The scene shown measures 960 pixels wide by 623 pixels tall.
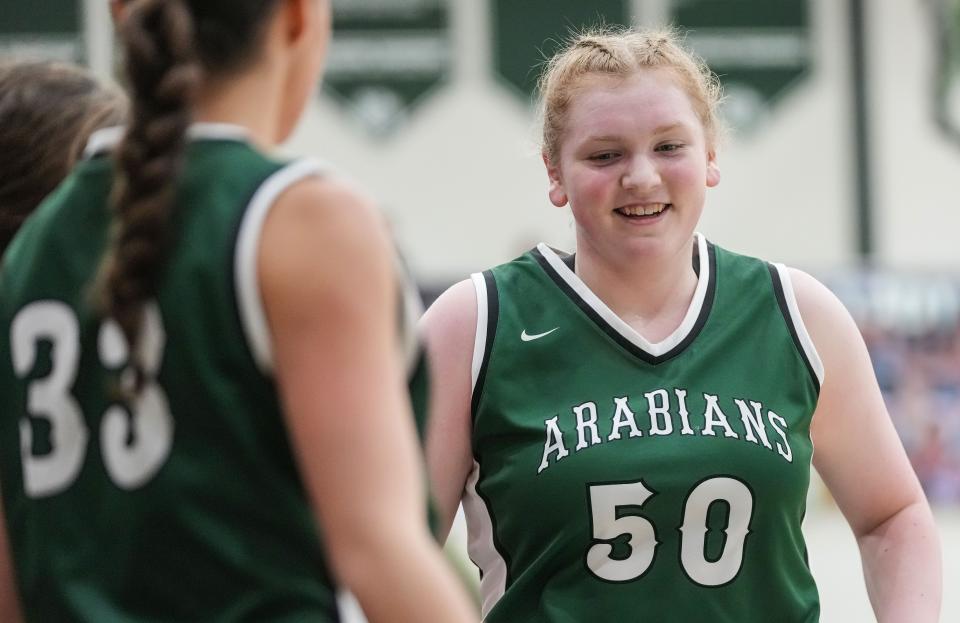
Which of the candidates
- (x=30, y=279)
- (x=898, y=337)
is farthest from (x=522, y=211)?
(x=30, y=279)

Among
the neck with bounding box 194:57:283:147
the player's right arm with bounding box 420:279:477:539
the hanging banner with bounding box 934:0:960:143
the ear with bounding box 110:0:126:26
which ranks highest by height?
the ear with bounding box 110:0:126:26

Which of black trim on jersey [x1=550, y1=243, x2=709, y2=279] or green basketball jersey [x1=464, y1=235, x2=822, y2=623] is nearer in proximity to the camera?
green basketball jersey [x1=464, y1=235, x2=822, y2=623]

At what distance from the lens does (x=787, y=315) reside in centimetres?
238

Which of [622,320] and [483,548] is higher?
[622,320]

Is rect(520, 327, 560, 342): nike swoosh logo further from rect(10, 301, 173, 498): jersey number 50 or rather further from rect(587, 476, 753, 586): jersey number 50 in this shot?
rect(10, 301, 173, 498): jersey number 50

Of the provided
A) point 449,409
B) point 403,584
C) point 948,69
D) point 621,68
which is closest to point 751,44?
point 948,69

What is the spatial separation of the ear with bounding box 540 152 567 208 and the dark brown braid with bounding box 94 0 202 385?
1169 millimetres

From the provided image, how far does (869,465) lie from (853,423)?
76 millimetres

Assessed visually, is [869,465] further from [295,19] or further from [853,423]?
[295,19]

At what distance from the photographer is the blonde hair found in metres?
2.36

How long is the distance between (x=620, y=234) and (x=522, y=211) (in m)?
9.28

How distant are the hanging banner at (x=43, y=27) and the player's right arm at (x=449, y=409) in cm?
950

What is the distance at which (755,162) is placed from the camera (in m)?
11.7

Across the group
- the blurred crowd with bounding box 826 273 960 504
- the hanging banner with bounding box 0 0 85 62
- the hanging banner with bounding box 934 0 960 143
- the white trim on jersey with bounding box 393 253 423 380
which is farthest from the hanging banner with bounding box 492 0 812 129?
the white trim on jersey with bounding box 393 253 423 380
